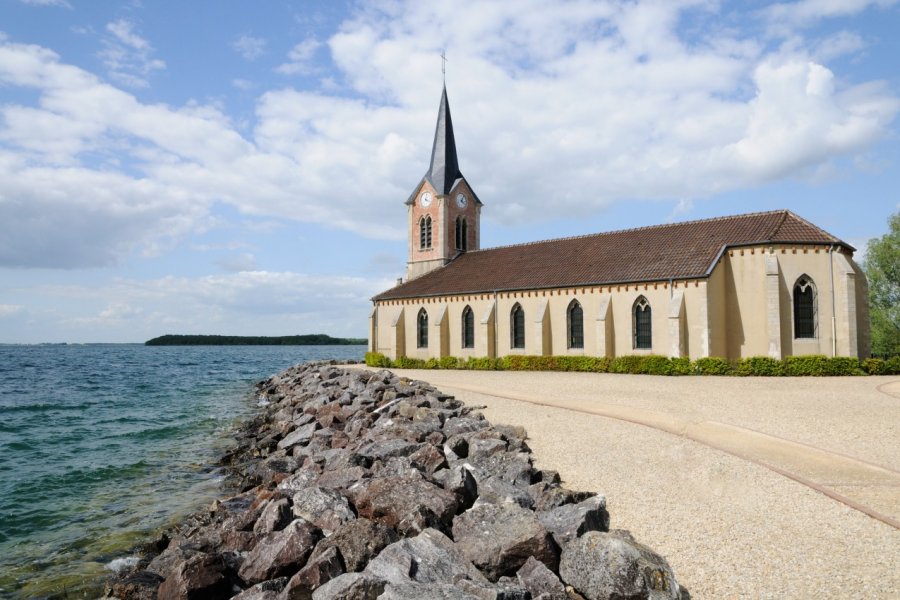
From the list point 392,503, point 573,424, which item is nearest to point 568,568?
point 392,503

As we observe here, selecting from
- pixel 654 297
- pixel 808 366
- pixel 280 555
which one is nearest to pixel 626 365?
pixel 654 297

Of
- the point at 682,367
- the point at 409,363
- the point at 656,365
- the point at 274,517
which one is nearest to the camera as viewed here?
the point at 274,517

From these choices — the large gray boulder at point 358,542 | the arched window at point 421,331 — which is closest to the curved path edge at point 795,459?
the large gray boulder at point 358,542

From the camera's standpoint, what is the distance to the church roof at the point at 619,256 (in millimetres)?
26900

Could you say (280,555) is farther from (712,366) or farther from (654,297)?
(654,297)

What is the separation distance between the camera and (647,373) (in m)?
25.7

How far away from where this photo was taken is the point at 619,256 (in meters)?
30.7

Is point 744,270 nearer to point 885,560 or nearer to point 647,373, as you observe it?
point 647,373

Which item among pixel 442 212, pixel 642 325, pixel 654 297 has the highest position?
pixel 442 212

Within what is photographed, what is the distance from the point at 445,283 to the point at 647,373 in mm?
15572

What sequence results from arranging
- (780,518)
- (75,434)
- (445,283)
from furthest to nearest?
(445,283), (75,434), (780,518)

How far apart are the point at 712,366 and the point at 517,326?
1137 centimetres

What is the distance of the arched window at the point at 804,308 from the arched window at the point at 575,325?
9928 millimetres

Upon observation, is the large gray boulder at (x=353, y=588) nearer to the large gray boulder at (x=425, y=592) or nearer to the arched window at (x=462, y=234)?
the large gray boulder at (x=425, y=592)
